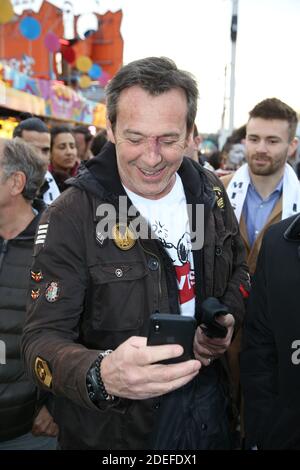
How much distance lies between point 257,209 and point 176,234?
1773 millimetres

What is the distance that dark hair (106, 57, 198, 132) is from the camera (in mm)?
1628

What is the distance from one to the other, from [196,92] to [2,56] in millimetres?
17784

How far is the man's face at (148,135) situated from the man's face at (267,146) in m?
1.82

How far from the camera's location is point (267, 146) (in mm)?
3393

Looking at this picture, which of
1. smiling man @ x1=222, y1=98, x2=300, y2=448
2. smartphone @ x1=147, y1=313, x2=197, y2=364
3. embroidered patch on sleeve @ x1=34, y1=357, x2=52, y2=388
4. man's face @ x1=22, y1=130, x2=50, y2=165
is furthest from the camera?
man's face @ x1=22, y1=130, x2=50, y2=165

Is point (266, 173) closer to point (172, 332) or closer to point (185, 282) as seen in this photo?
point (185, 282)

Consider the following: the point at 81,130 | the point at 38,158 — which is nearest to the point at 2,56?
the point at 81,130

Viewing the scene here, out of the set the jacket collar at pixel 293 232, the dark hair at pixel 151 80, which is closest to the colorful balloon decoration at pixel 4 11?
the dark hair at pixel 151 80

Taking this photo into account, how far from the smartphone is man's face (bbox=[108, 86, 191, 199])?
2.24 ft

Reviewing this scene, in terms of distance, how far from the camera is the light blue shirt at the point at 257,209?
3.39 meters

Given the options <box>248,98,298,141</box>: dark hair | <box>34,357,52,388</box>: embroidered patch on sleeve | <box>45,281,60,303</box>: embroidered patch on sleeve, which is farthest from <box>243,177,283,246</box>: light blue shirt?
<box>34,357,52,388</box>: embroidered patch on sleeve

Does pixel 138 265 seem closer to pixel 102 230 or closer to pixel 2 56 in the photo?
pixel 102 230

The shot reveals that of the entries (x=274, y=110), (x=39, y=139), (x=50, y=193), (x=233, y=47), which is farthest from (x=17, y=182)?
(x=233, y=47)

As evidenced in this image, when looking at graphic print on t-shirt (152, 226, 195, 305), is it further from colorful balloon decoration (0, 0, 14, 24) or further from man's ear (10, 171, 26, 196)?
colorful balloon decoration (0, 0, 14, 24)
